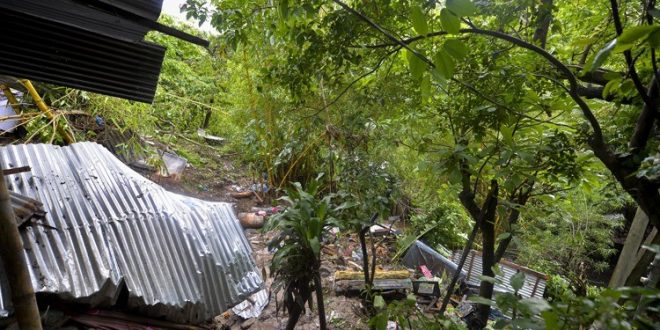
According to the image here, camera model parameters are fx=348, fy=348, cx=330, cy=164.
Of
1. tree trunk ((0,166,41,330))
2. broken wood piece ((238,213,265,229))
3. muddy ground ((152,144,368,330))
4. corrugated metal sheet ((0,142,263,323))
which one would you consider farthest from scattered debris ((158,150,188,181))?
tree trunk ((0,166,41,330))

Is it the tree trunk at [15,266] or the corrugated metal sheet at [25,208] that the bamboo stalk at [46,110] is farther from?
the tree trunk at [15,266]

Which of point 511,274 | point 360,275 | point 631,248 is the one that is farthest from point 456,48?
point 511,274

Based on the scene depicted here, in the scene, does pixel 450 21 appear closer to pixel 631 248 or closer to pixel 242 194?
pixel 631 248

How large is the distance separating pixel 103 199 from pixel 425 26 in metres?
2.86

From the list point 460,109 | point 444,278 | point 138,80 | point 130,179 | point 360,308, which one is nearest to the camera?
point 138,80

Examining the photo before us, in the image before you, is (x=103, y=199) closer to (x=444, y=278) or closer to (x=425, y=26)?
(x=425, y=26)

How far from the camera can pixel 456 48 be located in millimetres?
842

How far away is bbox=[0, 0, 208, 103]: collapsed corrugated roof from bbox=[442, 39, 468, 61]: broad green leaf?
1373 millimetres

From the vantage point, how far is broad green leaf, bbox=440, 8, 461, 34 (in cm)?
77

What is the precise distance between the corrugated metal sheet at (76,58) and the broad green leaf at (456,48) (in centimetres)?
173

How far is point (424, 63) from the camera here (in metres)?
0.94

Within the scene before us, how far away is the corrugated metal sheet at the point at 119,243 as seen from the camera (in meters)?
2.28

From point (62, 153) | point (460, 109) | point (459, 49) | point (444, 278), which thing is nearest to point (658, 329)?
point (459, 49)

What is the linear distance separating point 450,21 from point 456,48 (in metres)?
0.08
